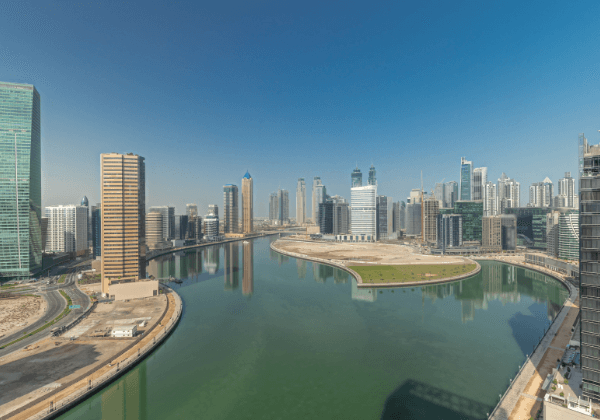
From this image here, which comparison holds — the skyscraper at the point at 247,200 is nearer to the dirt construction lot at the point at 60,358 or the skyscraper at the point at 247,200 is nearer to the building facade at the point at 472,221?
the building facade at the point at 472,221

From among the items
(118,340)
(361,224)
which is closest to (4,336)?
(118,340)

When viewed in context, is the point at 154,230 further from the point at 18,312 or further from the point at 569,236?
the point at 569,236

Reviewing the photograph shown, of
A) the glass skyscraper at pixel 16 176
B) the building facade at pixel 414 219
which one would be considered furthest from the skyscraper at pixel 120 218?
the building facade at pixel 414 219

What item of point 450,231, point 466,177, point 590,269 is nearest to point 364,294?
point 590,269

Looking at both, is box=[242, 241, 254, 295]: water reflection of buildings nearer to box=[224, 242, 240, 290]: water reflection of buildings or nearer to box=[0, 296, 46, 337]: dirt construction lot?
box=[224, 242, 240, 290]: water reflection of buildings

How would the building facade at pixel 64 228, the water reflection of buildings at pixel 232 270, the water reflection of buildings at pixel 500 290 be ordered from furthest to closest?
the building facade at pixel 64 228 < the water reflection of buildings at pixel 232 270 < the water reflection of buildings at pixel 500 290

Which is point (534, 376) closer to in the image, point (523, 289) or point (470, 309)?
point (470, 309)
